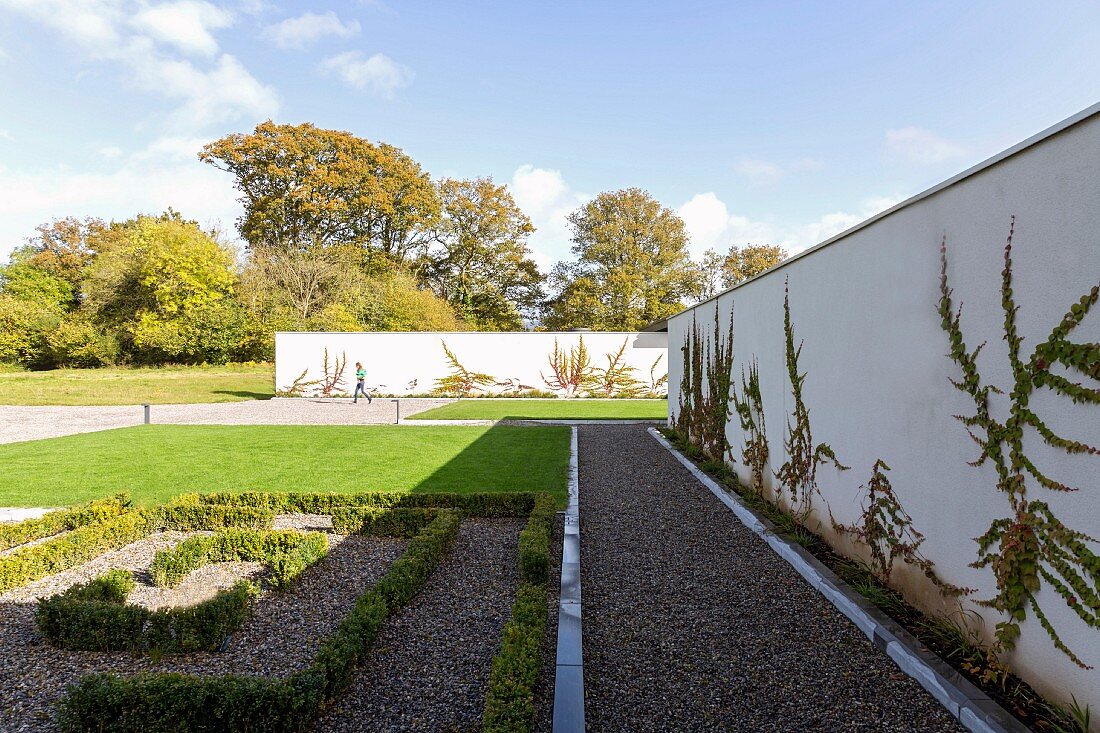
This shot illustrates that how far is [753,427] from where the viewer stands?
6.68 meters

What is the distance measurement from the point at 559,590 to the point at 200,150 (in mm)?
34694

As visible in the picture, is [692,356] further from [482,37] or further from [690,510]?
[482,37]

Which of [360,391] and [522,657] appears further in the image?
[360,391]

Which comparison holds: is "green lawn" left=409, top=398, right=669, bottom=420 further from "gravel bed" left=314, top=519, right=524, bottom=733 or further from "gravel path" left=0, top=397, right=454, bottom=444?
"gravel bed" left=314, top=519, right=524, bottom=733

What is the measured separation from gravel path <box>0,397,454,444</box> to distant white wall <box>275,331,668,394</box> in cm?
181

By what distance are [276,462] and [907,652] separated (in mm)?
8327

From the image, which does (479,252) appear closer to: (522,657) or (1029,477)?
(522,657)

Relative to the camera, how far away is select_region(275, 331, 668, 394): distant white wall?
2147 cm

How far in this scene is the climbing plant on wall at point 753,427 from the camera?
639 centimetres

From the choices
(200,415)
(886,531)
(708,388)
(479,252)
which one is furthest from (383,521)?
(479,252)

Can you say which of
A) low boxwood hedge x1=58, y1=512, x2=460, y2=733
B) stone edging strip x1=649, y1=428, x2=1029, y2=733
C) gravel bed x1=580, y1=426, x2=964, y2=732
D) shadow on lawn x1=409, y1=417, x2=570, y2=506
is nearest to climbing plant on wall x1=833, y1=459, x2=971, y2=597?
stone edging strip x1=649, y1=428, x2=1029, y2=733

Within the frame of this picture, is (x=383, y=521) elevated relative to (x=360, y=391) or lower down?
lower down

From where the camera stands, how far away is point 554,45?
12141 mm

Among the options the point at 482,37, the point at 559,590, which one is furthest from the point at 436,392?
the point at 559,590
